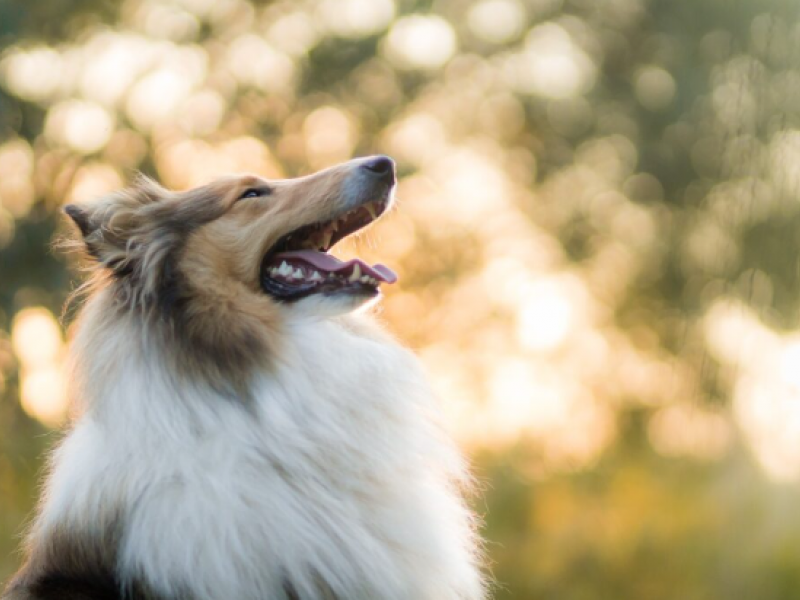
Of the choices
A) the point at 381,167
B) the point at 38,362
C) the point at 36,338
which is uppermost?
the point at 381,167

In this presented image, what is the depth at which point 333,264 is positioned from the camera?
405 cm

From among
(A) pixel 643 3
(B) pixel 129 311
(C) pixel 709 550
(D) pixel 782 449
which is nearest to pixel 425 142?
(A) pixel 643 3

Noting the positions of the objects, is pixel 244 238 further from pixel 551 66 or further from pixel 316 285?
pixel 551 66

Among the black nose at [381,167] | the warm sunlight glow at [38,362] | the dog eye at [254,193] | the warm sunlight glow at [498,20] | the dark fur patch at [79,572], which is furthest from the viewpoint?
the warm sunlight glow at [498,20]

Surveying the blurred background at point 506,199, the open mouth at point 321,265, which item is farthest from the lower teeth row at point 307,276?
the blurred background at point 506,199

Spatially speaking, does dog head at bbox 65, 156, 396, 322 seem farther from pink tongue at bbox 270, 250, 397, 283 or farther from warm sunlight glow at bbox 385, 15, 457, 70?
warm sunlight glow at bbox 385, 15, 457, 70

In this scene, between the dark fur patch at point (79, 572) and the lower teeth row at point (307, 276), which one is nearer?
the dark fur patch at point (79, 572)

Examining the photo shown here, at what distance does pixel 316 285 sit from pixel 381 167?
54cm

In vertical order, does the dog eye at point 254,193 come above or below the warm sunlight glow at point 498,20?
above

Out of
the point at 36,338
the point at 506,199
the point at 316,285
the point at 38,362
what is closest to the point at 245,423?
the point at 316,285

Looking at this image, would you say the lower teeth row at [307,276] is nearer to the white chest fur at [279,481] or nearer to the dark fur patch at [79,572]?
the white chest fur at [279,481]

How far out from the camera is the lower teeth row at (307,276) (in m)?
3.95

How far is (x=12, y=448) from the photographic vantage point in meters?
10.5

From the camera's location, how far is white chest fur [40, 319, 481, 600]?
3414 mm
